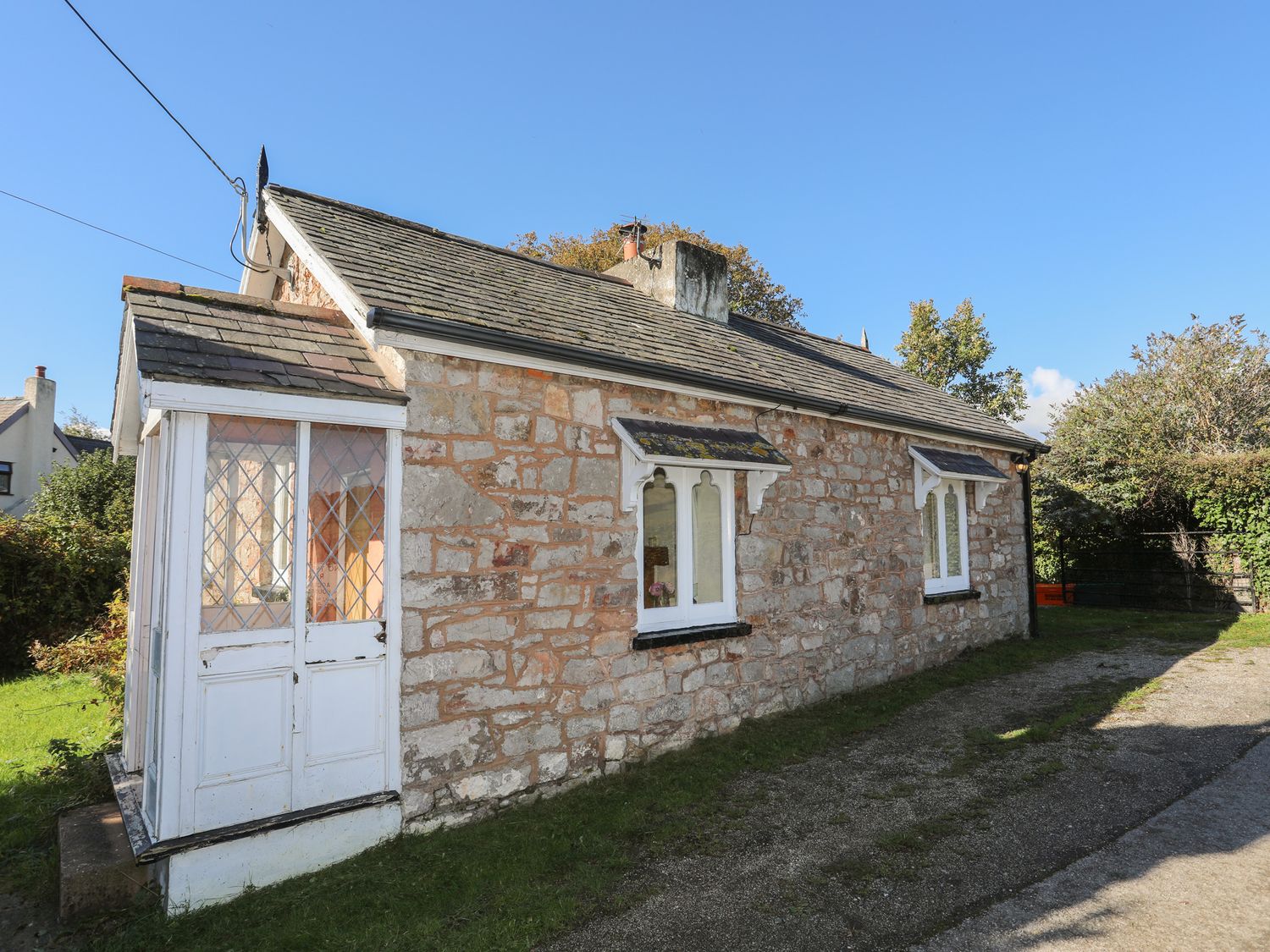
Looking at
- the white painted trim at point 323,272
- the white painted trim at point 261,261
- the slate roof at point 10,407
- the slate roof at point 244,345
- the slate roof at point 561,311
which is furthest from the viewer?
the slate roof at point 10,407

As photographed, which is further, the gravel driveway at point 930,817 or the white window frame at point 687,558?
the white window frame at point 687,558

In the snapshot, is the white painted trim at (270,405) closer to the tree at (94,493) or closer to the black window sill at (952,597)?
the black window sill at (952,597)

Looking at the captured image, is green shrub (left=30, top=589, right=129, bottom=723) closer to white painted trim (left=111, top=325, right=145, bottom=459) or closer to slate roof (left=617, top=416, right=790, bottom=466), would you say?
white painted trim (left=111, top=325, right=145, bottom=459)

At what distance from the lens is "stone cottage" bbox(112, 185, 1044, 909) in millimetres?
3918

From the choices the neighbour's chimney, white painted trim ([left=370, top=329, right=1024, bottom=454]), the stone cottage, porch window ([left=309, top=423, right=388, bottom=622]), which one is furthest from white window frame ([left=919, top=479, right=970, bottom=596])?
porch window ([left=309, top=423, right=388, bottom=622])

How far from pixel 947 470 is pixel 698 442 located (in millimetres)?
4434

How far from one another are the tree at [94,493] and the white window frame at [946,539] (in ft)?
46.0

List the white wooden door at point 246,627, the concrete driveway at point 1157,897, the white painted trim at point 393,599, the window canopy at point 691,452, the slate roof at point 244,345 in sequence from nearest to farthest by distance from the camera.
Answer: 1. the concrete driveway at point 1157,897
2. the white wooden door at point 246,627
3. the slate roof at point 244,345
4. the white painted trim at point 393,599
5. the window canopy at point 691,452

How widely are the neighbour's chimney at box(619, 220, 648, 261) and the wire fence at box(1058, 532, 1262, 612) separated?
1163 centimetres

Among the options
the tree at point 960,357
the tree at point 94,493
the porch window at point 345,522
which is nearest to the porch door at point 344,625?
the porch window at point 345,522

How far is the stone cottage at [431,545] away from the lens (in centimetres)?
392

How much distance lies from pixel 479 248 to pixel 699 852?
649 centimetres

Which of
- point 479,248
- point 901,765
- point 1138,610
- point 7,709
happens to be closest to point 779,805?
point 901,765

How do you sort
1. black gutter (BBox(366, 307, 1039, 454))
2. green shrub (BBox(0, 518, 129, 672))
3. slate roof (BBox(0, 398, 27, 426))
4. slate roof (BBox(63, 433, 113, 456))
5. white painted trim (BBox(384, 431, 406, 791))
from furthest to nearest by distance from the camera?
slate roof (BBox(63, 433, 113, 456))
slate roof (BBox(0, 398, 27, 426))
green shrub (BBox(0, 518, 129, 672))
black gutter (BBox(366, 307, 1039, 454))
white painted trim (BBox(384, 431, 406, 791))
